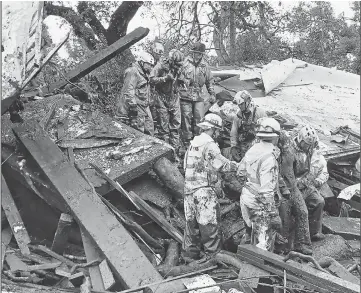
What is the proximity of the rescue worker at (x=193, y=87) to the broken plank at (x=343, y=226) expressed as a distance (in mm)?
3262

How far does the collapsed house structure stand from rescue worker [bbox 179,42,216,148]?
69cm

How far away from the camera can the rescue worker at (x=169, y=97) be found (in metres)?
8.44

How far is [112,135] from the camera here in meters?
7.15

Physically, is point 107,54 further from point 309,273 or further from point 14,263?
point 309,273

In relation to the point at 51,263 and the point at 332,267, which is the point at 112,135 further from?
the point at 332,267

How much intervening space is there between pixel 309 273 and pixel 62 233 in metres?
3.10

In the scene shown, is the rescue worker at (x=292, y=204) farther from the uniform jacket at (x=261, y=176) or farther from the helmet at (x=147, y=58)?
the helmet at (x=147, y=58)

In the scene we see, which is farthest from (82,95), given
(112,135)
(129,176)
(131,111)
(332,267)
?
(332,267)

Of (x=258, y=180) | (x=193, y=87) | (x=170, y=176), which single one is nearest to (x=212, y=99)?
(x=193, y=87)

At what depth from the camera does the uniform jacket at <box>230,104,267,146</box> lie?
7340mm

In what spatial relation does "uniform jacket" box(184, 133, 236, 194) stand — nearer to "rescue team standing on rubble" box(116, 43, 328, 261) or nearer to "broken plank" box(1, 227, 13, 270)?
"rescue team standing on rubble" box(116, 43, 328, 261)

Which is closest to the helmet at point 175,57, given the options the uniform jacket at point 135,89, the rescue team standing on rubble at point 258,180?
the uniform jacket at point 135,89

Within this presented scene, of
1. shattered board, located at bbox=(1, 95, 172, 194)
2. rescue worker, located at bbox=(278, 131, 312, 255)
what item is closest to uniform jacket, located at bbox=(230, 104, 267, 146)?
shattered board, located at bbox=(1, 95, 172, 194)

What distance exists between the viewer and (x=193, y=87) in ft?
29.1
